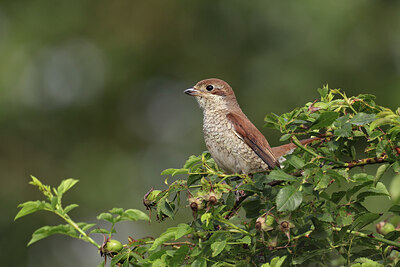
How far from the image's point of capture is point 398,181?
1.35m

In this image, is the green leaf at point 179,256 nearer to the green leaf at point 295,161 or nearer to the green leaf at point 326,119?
the green leaf at point 295,161

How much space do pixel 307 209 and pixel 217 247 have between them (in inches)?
13.4

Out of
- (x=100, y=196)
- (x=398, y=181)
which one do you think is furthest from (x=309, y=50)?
(x=398, y=181)

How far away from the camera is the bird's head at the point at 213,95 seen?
444cm

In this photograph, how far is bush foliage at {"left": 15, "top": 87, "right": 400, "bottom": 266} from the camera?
2020 mm

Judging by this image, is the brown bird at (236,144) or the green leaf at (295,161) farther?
the brown bird at (236,144)

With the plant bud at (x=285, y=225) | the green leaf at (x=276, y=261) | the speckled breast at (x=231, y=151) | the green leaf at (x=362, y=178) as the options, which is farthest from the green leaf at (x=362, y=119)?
the speckled breast at (x=231, y=151)

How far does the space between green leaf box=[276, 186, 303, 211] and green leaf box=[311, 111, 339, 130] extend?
0.81 feet

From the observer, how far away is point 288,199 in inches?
78.7

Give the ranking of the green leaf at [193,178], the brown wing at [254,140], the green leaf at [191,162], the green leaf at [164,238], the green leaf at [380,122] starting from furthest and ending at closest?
the brown wing at [254,140], the green leaf at [191,162], the green leaf at [193,178], the green leaf at [164,238], the green leaf at [380,122]

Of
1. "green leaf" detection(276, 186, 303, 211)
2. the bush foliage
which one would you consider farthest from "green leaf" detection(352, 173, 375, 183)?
"green leaf" detection(276, 186, 303, 211)

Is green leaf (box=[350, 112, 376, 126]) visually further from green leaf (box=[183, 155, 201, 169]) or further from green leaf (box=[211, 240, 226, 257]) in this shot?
green leaf (box=[183, 155, 201, 169])

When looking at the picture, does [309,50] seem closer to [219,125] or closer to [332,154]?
[219,125]

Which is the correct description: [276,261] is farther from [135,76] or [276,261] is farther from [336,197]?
[135,76]
